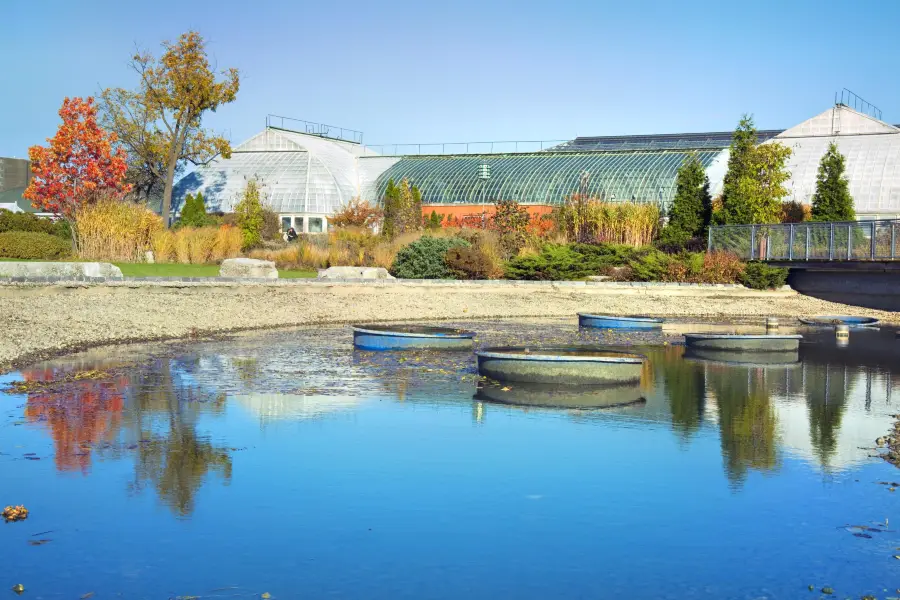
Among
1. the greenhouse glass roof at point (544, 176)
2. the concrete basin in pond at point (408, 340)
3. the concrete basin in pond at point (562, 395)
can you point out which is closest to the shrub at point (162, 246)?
the concrete basin in pond at point (408, 340)

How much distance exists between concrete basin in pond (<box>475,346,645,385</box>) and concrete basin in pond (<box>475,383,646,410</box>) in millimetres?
119

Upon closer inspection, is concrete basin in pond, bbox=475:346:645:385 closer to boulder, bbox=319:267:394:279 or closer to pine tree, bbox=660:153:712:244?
boulder, bbox=319:267:394:279

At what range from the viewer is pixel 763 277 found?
1439 inches

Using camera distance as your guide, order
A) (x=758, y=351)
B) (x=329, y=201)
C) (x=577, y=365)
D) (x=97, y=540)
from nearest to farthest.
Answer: (x=97, y=540), (x=577, y=365), (x=758, y=351), (x=329, y=201)

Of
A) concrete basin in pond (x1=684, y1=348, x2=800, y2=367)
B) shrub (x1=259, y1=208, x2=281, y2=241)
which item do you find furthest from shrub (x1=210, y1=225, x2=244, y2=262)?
concrete basin in pond (x1=684, y1=348, x2=800, y2=367)

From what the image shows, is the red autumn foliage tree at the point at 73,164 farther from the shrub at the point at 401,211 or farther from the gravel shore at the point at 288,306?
the gravel shore at the point at 288,306

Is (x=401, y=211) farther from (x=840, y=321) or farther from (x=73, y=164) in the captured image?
(x=840, y=321)

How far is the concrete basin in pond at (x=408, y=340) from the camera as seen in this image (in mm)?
20344

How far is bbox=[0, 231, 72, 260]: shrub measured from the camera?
36375 millimetres

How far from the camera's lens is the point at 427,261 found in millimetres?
36438

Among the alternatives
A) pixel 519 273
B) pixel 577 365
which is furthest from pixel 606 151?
pixel 577 365

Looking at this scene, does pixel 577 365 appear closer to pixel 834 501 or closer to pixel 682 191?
pixel 834 501

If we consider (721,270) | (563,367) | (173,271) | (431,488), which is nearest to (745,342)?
A: (563,367)

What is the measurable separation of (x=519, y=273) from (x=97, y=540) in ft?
97.6
